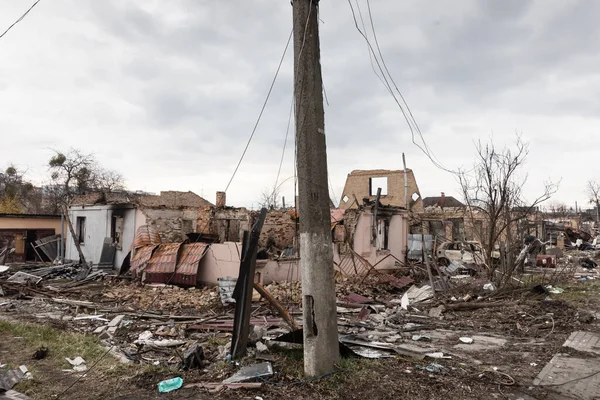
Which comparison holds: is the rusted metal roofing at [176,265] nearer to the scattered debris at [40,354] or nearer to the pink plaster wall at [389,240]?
the pink plaster wall at [389,240]

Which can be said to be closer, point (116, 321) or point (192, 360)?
point (192, 360)

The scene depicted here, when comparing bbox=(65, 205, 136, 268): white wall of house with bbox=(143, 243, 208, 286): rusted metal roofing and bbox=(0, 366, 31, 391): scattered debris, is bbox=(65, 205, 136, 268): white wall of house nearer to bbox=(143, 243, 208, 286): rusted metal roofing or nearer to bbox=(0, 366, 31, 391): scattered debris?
bbox=(143, 243, 208, 286): rusted metal roofing

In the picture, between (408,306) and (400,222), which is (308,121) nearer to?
(408,306)

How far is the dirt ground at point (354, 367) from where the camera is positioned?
452 cm

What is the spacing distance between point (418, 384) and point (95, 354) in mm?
4560

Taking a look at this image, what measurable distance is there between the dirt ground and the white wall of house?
918 centimetres

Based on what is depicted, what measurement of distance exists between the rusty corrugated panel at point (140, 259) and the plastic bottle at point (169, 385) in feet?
38.7

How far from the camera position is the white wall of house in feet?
61.0

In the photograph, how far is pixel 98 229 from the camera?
20.2 meters

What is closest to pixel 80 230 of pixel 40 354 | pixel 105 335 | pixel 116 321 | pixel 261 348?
pixel 116 321

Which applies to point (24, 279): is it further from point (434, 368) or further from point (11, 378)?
point (434, 368)

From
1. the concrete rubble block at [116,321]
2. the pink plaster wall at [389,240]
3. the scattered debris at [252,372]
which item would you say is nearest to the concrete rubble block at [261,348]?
the scattered debris at [252,372]

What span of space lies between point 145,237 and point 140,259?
1551mm

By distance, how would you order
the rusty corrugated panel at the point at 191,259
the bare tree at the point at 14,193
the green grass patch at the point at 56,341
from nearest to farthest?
the green grass patch at the point at 56,341, the rusty corrugated panel at the point at 191,259, the bare tree at the point at 14,193
